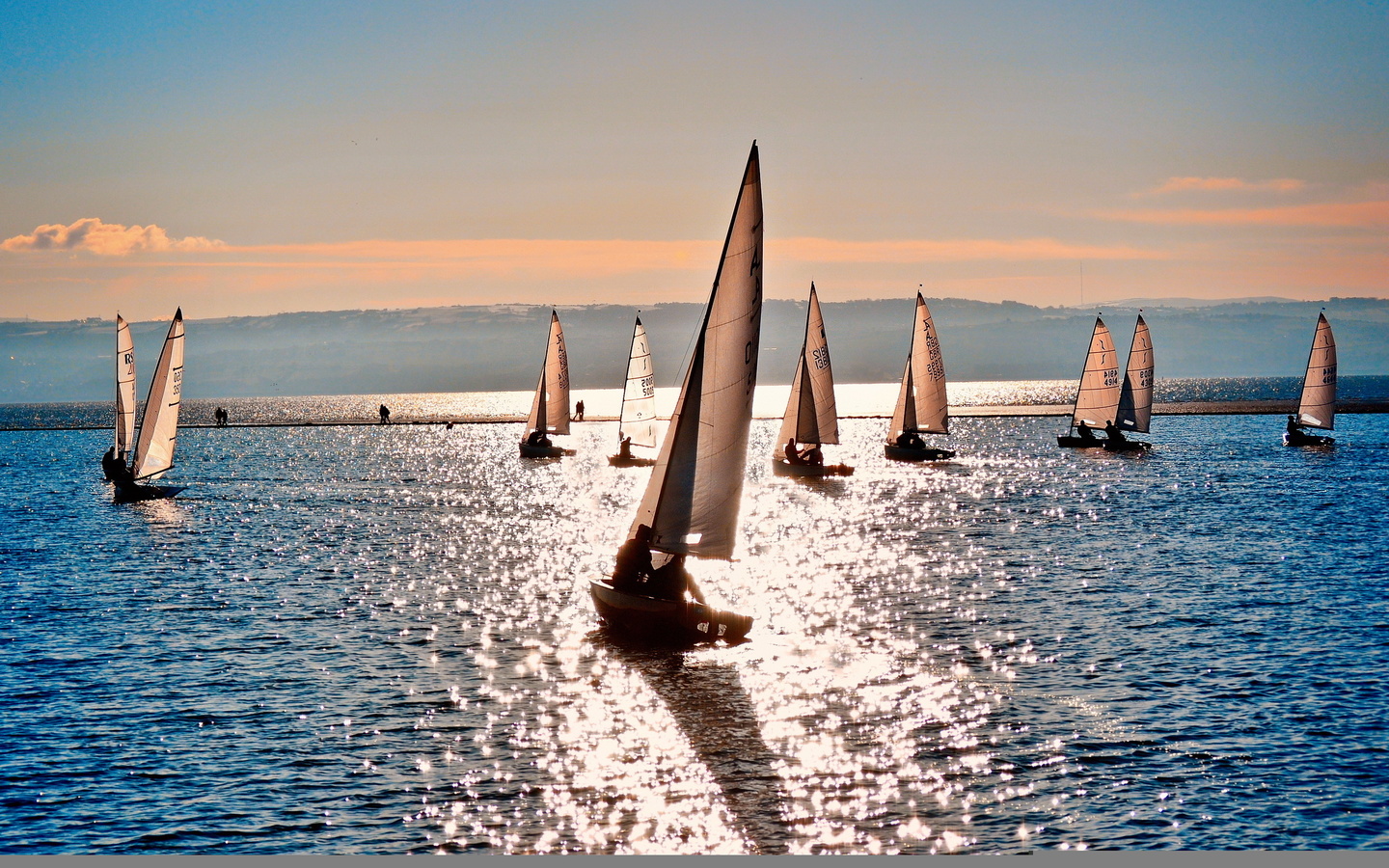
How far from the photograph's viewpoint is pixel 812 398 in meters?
76.6

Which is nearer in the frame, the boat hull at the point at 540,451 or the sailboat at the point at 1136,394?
the sailboat at the point at 1136,394

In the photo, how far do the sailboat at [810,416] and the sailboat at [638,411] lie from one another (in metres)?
13.7

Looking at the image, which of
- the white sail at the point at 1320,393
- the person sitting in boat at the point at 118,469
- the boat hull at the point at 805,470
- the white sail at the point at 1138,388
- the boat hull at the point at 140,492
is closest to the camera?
the boat hull at the point at 140,492

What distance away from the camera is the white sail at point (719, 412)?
28828 millimetres

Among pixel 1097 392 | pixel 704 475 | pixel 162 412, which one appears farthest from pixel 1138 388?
pixel 704 475

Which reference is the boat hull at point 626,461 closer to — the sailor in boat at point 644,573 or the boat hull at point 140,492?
the boat hull at point 140,492

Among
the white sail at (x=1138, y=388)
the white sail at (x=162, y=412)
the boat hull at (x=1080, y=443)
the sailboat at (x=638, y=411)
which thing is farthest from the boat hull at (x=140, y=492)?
the white sail at (x=1138, y=388)

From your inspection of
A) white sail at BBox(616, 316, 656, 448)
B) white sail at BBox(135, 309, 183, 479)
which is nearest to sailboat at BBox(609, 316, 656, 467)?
white sail at BBox(616, 316, 656, 448)

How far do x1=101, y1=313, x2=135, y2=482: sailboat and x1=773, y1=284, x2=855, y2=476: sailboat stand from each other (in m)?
39.0

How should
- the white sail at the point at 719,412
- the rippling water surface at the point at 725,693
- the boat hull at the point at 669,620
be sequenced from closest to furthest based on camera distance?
the rippling water surface at the point at 725,693, the white sail at the point at 719,412, the boat hull at the point at 669,620

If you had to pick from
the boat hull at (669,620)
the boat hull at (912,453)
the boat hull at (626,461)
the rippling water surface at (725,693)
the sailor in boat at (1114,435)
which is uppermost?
the sailor in boat at (1114,435)

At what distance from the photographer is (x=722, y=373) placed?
97.3 feet

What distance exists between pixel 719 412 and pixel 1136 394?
81.3 metres

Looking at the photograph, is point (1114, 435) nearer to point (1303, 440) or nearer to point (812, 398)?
point (1303, 440)
